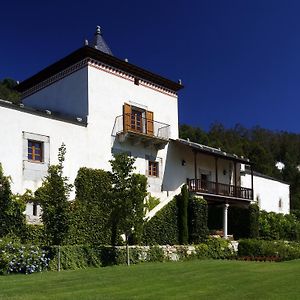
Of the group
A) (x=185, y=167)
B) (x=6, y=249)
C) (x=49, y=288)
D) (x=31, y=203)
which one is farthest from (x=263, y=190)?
(x=49, y=288)

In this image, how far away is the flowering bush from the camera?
53.3 ft

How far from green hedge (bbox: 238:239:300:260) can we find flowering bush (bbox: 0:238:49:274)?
1387 centimetres

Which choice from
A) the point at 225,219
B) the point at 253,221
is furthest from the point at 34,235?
the point at 253,221

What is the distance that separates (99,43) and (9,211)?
13902 mm

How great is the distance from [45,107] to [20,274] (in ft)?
52.6

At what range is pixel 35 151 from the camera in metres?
24.8

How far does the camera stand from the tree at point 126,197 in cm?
2021

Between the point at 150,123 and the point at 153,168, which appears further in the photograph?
the point at 153,168

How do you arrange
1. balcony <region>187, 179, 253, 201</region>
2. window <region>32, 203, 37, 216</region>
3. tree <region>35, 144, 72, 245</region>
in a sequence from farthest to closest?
balcony <region>187, 179, 253, 201</region> < window <region>32, 203, 37, 216</region> < tree <region>35, 144, 72, 245</region>

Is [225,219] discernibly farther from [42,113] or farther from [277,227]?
[42,113]

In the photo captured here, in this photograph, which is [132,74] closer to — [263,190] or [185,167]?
[185,167]

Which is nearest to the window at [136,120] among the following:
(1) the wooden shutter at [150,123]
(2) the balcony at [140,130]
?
(2) the balcony at [140,130]

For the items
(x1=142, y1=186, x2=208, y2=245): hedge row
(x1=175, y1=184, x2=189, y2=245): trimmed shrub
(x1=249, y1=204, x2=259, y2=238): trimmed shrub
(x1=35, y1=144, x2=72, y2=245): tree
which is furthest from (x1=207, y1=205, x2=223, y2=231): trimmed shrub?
(x1=35, y1=144, x2=72, y2=245): tree

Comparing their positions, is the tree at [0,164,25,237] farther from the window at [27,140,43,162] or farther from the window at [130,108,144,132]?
the window at [130,108,144,132]
